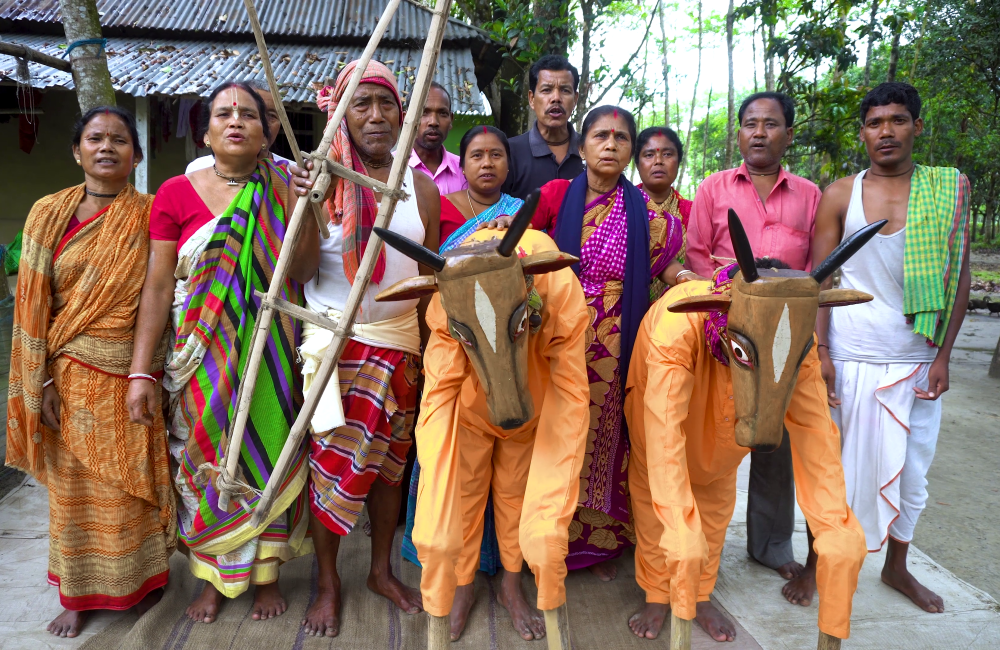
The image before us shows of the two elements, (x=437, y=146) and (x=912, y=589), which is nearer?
(x=912, y=589)

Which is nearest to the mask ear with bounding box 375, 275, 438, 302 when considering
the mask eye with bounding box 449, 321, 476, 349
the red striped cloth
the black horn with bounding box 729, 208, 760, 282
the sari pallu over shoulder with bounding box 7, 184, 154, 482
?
the mask eye with bounding box 449, 321, 476, 349

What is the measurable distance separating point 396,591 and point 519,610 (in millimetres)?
591

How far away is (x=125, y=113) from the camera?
310 cm

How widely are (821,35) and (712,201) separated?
452 cm

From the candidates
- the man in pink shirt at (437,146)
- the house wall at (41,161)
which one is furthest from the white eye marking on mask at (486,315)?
the house wall at (41,161)

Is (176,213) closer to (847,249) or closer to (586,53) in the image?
(847,249)

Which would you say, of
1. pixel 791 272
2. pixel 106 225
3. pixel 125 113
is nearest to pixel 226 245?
pixel 106 225

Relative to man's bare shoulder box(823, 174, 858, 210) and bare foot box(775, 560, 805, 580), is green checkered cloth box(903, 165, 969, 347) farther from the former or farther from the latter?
bare foot box(775, 560, 805, 580)

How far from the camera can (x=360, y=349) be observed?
2.91m

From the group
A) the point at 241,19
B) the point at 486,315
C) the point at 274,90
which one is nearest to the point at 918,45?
the point at 241,19

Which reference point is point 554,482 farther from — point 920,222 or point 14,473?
point 14,473

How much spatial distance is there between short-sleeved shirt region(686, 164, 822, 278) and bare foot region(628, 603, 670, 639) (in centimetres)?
163

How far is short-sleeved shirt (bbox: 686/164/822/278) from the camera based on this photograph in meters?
3.38

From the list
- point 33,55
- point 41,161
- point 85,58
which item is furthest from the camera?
point 41,161
